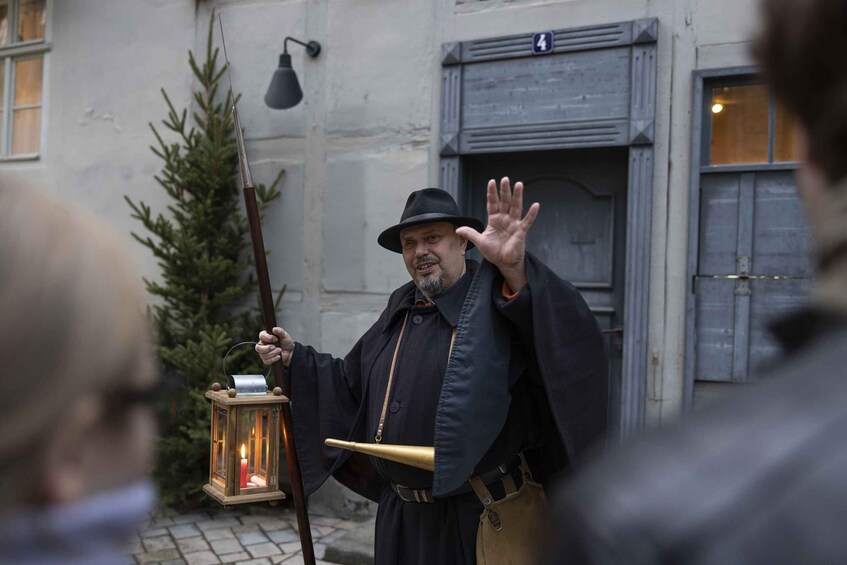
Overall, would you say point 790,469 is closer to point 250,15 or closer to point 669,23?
point 669,23

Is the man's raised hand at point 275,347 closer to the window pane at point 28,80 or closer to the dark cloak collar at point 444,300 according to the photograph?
the dark cloak collar at point 444,300

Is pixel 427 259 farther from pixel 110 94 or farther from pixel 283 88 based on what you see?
pixel 110 94

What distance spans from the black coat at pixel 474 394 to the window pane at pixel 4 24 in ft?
20.7

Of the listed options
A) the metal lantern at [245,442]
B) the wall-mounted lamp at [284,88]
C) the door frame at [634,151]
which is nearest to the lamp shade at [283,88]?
the wall-mounted lamp at [284,88]

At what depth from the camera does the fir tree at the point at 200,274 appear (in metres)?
5.57

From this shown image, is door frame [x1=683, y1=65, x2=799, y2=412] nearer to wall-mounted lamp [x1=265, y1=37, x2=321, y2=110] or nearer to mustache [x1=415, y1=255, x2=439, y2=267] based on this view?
mustache [x1=415, y1=255, x2=439, y2=267]

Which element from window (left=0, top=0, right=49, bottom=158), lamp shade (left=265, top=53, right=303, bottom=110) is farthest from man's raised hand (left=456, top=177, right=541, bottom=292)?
window (left=0, top=0, right=49, bottom=158)

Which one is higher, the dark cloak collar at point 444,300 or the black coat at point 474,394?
the dark cloak collar at point 444,300

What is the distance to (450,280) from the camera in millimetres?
3057

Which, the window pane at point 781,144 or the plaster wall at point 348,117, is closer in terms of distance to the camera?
the window pane at point 781,144

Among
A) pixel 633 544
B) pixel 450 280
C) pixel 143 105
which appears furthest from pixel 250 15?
pixel 633 544

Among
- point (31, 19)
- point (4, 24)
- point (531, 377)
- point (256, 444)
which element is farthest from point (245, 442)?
point (4, 24)

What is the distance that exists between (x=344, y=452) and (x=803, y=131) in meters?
2.62

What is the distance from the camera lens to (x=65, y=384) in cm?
81
